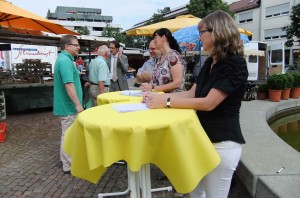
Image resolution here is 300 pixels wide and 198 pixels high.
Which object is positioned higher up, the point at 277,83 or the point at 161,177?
the point at 277,83

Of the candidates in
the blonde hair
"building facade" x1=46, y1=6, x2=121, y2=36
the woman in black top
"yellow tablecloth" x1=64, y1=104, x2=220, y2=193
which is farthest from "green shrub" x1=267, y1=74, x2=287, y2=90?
"building facade" x1=46, y1=6, x2=121, y2=36

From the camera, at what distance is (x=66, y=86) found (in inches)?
160

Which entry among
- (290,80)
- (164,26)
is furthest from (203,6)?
(164,26)

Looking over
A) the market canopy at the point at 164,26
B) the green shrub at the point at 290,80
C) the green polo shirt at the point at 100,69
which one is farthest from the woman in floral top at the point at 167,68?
the green shrub at the point at 290,80

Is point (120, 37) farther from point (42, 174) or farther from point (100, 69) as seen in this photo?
point (42, 174)

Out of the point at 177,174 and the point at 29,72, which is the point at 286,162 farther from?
the point at 29,72

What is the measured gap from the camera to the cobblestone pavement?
3.73 m

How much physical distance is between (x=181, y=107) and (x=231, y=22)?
0.68m

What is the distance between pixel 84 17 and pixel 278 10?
90.6 meters

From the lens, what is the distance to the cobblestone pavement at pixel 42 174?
3.73 meters

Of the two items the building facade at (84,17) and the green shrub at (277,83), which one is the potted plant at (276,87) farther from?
the building facade at (84,17)

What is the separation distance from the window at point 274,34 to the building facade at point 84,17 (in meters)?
71.6

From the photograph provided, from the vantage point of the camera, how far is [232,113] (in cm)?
206

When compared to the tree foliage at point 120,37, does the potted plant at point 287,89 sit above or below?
below
